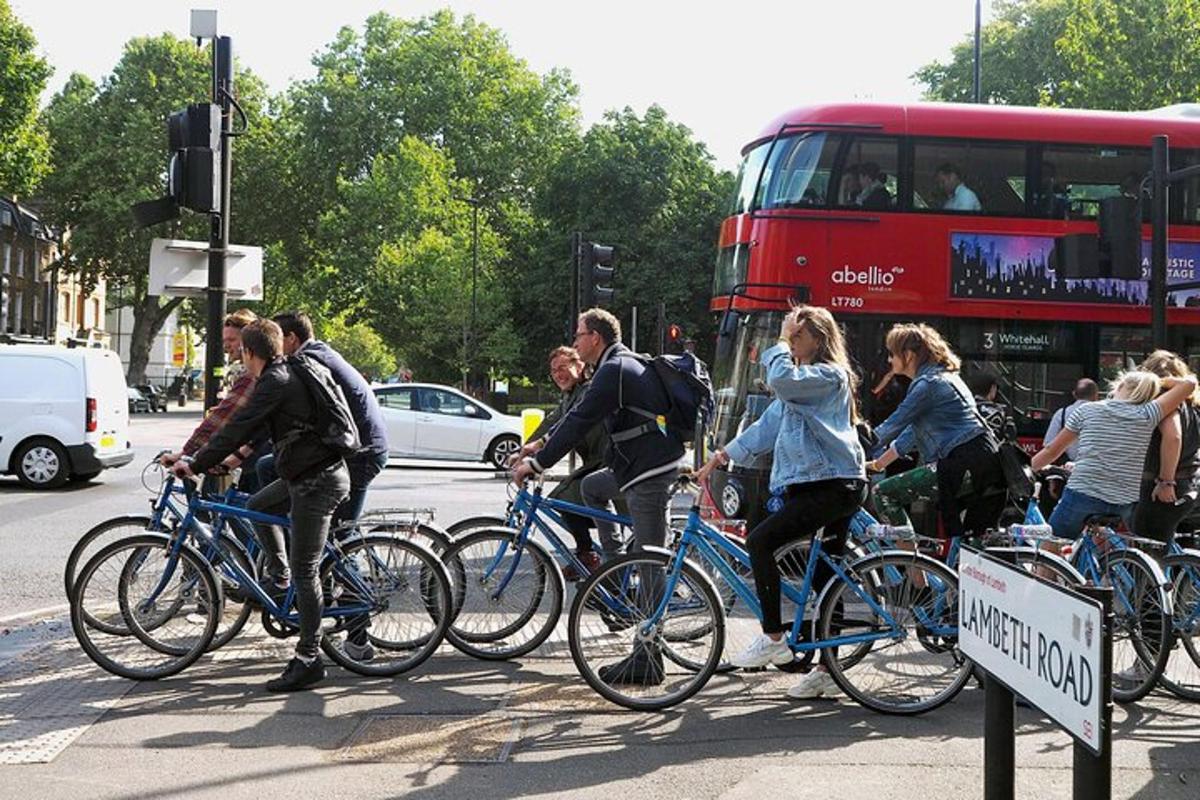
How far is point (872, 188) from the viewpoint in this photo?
12.2 meters

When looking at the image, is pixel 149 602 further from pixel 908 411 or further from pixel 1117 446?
pixel 1117 446

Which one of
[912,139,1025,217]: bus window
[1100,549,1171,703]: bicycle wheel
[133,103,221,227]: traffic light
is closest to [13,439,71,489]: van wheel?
[133,103,221,227]: traffic light

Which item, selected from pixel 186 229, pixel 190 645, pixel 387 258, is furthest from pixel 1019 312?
pixel 186 229

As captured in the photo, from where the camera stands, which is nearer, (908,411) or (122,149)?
(908,411)

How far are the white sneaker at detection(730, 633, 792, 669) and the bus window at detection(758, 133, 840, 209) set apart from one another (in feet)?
21.2

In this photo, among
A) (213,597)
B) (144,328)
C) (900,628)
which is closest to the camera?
(900,628)

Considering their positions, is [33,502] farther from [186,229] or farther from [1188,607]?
[186,229]

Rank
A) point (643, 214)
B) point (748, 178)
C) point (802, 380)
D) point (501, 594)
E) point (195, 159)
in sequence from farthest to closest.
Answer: point (643, 214) < point (748, 178) < point (195, 159) < point (501, 594) < point (802, 380)

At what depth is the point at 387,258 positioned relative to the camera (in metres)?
50.9

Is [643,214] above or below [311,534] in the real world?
above

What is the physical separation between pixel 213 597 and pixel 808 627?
281cm

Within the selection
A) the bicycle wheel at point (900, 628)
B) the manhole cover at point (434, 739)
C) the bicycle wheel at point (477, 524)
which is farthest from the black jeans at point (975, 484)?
the manhole cover at point (434, 739)

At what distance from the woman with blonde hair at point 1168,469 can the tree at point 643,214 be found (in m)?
38.9

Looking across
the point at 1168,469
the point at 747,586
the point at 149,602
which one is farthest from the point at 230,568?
the point at 1168,469
